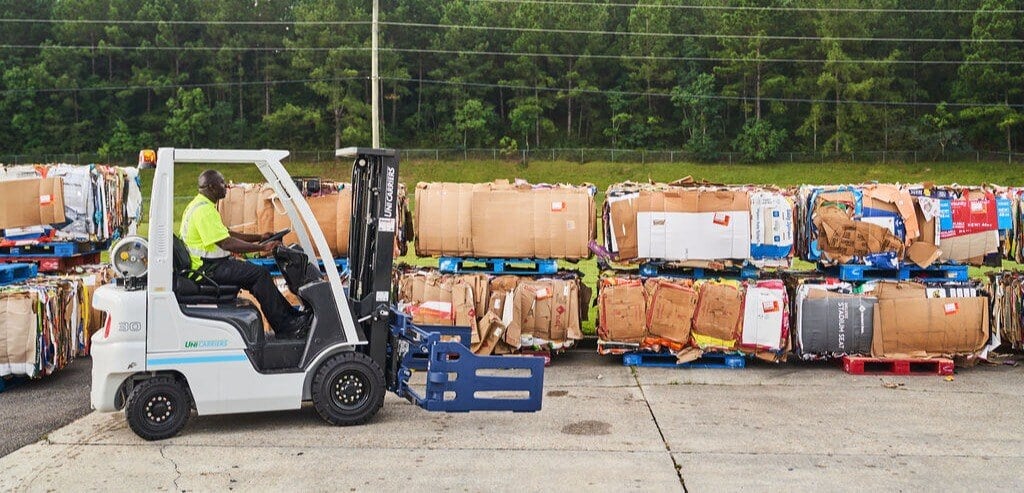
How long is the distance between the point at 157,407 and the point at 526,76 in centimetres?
5972

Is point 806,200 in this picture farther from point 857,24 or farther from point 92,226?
point 857,24

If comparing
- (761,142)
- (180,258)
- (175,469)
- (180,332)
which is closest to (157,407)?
(180,332)

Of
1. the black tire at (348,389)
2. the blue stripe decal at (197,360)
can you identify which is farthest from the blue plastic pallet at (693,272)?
the blue stripe decal at (197,360)

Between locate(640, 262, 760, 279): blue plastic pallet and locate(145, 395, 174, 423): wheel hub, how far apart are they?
5772 mm

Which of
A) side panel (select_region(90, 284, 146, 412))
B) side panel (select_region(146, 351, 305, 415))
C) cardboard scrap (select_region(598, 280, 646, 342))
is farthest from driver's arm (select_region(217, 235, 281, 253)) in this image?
cardboard scrap (select_region(598, 280, 646, 342))

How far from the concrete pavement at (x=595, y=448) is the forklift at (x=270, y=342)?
0.30 meters

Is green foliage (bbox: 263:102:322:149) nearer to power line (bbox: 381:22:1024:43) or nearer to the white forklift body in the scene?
power line (bbox: 381:22:1024:43)

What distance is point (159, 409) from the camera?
755 cm

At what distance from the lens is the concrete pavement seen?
6.66 metres

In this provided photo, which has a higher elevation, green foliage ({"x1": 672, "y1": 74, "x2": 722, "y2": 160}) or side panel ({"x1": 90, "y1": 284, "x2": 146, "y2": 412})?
green foliage ({"x1": 672, "y1": 74, "x2": 722, "y2": 160})

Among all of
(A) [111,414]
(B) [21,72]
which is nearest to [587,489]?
(A) [111,414]

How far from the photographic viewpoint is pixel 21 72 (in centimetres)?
6072

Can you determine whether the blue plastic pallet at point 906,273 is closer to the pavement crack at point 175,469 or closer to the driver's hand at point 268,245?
the driver's hand at point 268,245

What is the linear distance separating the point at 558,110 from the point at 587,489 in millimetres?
64935
